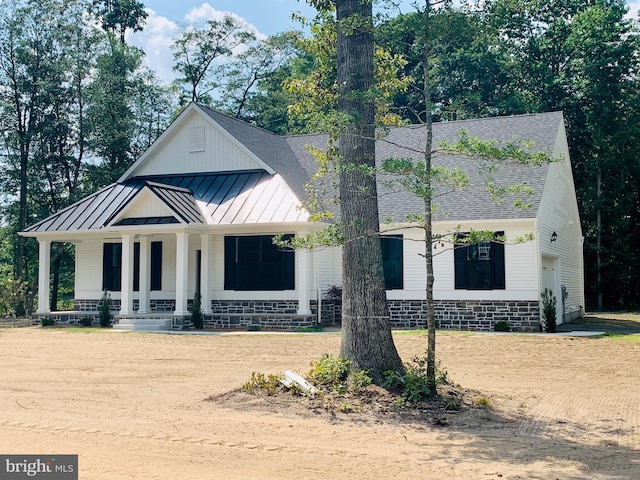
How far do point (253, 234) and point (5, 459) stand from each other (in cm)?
1575

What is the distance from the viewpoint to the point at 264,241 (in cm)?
2177

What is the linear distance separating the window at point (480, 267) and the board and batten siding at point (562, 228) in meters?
1.17

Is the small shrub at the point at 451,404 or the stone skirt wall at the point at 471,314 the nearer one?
the small shrub at the point at 451,404

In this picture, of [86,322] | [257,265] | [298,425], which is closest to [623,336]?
[257,265]

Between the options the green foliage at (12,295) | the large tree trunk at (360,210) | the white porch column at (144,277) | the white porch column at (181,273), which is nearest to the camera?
the large tree trunk at (360,210)

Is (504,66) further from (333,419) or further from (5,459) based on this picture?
(5,459)

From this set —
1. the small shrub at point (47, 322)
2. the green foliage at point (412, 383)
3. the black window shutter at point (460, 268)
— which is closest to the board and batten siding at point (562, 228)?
the black window shutter at point (460, 268)

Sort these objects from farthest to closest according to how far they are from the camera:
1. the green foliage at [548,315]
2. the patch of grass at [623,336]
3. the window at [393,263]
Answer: the window at [393,263] → the green foliage at [548,315] → the patch of grass at [623,336]

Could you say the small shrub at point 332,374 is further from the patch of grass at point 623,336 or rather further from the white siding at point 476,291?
the patch of grass at point 623,336

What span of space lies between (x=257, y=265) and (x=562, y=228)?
10476mm

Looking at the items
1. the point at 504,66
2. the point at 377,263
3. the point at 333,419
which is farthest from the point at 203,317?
the point at 504,66

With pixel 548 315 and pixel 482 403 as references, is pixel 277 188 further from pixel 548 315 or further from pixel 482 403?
pixel 482 403

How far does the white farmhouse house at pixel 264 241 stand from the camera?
1986 cm

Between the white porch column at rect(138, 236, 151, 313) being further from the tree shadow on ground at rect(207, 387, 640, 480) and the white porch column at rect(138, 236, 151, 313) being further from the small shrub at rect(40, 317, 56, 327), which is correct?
the tree shadow on ground at rect(207, 387, 640, 480)
